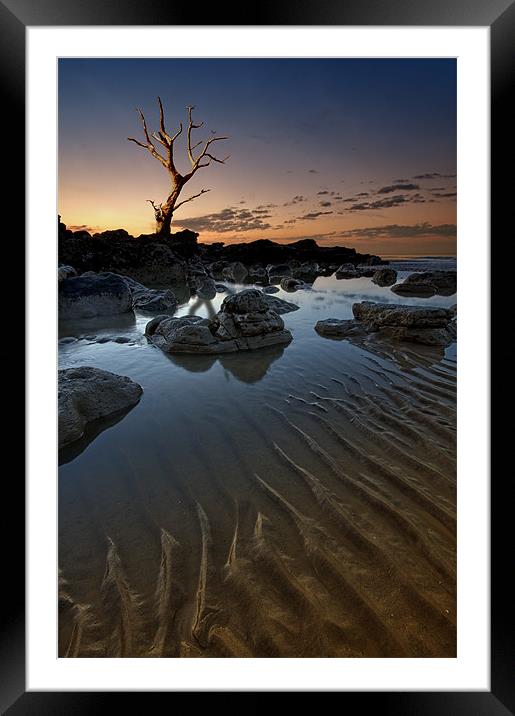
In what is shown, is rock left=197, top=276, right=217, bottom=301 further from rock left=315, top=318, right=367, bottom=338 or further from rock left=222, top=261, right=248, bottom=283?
rock left=315, top=318, right=367, bottom=338

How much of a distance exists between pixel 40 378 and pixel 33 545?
55 centimetres

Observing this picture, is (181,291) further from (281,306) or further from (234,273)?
(234,273)

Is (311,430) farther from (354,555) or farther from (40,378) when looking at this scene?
(40,378)

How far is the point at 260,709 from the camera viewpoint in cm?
110

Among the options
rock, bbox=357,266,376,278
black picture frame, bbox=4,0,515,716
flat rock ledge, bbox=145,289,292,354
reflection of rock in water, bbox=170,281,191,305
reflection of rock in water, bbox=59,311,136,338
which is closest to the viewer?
black picture frame, bbox=4,0,515,716

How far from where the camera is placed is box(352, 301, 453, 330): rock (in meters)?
6.25

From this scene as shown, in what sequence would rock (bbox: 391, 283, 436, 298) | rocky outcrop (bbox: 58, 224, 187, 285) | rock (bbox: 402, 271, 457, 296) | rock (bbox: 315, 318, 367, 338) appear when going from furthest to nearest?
rocky outcrop (bbox: 58, 224, 187, 285), rock (bbox: 402, 271, 457, 296), rock (bbox: 391, 283, 436, 298), rock (bbox: 315, 318, 367, 338)

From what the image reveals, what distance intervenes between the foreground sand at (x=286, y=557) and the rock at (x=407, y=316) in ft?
10.7

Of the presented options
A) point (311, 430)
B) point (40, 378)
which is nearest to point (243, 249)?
point (311, 430)

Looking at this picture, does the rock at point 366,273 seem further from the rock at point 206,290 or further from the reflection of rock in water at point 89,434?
the reflection of rock in water at point 89,434

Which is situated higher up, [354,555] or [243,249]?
[243,249]

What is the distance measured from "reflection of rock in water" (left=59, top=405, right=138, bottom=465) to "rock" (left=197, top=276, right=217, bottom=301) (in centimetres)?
936

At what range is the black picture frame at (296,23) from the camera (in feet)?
3.70

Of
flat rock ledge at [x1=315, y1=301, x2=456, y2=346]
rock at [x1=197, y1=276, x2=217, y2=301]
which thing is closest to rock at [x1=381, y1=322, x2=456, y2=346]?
flat rock ledge at [x1=315, y1=301, x2=456, y2=346]
